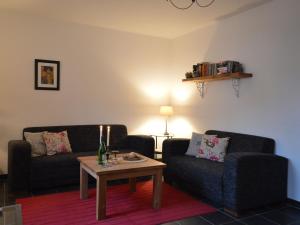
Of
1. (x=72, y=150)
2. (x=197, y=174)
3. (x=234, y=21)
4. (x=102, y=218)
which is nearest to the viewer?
(x=102, y=218)

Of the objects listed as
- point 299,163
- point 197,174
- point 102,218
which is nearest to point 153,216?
point 102,218

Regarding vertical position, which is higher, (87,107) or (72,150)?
(87,107)

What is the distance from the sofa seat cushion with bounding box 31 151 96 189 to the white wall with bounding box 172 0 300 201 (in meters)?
2.05

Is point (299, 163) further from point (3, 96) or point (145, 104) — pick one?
point (3, 96)

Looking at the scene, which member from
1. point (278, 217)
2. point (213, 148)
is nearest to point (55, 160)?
point (213, 148)

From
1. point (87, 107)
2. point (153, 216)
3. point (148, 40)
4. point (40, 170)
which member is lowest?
point (153, 216)

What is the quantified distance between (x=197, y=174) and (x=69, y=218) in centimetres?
147

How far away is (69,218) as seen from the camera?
267cm

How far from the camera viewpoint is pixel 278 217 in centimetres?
281

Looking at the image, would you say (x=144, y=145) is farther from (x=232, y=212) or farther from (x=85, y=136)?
(x=232, y=212)

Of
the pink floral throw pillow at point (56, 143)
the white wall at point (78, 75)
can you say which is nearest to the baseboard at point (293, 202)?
the white wall at point (78, 75)

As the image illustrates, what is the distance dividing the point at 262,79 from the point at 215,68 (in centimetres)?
70

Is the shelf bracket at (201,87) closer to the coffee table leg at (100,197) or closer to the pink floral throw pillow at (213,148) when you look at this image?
the pink floral throw pillow at (213,148)

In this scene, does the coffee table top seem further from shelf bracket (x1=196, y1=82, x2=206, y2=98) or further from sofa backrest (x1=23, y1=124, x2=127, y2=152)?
shelf bracket (x1=196, y1=82, x2=206, y2=98)
